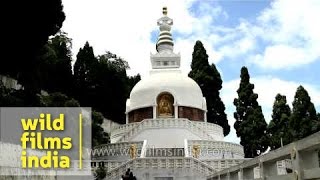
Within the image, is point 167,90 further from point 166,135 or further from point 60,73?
point 60,73

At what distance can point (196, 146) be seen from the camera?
25.4 m

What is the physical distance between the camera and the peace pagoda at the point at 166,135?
20953mm

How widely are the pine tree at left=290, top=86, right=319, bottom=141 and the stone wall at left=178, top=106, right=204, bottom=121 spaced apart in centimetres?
802

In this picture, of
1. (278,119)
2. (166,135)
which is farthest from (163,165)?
(278,119)

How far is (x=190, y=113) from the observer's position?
114 feet

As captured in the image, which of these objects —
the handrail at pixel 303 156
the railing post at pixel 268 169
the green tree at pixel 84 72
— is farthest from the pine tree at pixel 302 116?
the handrail at pixel 303 156

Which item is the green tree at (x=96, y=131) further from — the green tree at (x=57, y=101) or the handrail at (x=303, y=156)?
the handrail at (x=303, y=156)

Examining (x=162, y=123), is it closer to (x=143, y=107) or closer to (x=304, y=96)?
(x=143, y=107)

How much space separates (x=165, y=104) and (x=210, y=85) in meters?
10.7

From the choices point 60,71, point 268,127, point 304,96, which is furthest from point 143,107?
point 60,71

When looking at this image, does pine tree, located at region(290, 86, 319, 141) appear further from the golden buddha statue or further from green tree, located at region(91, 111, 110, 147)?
green tree, located at region(91, 111, 110, 147)

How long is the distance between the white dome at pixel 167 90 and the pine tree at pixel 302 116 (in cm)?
828

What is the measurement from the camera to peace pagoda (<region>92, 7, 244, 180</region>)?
2095 cm

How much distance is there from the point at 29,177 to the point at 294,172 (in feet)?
35.4
